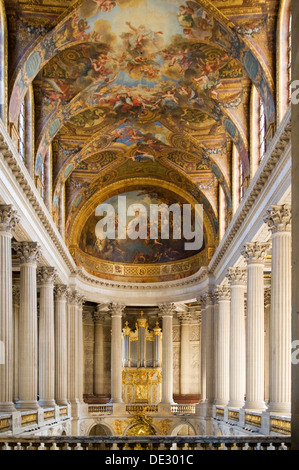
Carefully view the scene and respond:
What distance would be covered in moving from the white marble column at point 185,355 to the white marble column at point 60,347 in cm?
1209

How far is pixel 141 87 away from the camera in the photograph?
29.1 metres

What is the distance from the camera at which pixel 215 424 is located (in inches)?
1361

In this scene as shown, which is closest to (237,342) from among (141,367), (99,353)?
(141,367)

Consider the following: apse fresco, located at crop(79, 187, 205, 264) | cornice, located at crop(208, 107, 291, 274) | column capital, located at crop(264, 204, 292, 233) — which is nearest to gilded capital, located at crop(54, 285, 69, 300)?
apse fresco, located at crop(79, 187, 205, 264)

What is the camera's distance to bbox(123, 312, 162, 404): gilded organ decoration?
43.2 m

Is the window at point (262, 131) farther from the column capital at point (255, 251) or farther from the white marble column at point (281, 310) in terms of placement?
the white marble column at point (281, 310)

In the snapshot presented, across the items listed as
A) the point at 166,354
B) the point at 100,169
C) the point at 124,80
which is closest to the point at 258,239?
the point at 124,80

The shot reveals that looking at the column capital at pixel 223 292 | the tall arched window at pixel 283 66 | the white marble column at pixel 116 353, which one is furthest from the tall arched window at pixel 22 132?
the white marble column at pixel 116 353

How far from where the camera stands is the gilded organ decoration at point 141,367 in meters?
43.2

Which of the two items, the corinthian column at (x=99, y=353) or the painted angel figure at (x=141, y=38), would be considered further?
the corinthian column at (x=99, y=353)

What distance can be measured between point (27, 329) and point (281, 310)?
10.6 meters

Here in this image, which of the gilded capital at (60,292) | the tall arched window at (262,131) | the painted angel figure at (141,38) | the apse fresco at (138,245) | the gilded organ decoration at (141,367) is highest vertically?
the painted angel figure at (141,38)

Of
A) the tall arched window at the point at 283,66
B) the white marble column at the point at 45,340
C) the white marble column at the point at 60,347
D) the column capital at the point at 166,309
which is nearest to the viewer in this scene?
the tall arched window at the point at 283,66

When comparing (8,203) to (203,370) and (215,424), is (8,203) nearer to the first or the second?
(215,424)
